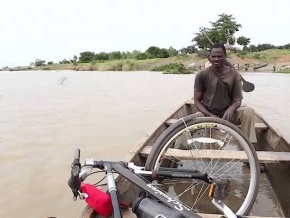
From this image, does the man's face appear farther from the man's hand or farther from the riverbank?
the riverbank

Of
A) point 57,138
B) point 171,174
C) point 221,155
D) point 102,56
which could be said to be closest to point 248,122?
point 221,155

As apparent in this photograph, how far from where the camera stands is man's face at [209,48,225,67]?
365 cm

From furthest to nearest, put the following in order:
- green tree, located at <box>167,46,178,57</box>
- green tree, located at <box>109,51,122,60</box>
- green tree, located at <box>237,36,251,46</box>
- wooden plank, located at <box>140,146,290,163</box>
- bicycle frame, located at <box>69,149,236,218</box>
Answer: green tree, located at <box>109,51,122,60</box> < green tree, located at <box>167,46,178,57</box> < green tree, located at <box>237,36,251,46</box> < wooden plank, located at <box>140,146,290,163</box> < bicycle frame, located at <box>69,149,236,218</box>

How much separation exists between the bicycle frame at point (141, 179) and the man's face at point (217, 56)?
77.8 inches

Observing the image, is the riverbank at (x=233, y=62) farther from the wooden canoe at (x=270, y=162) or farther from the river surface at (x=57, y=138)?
the wooden canoe at (x=270, y=162)

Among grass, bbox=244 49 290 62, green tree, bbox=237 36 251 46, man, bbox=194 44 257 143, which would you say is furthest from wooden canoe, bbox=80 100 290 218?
green tree, bbox=237 36 251 46

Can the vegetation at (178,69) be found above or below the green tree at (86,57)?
below

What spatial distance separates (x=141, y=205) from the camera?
166 centimetres

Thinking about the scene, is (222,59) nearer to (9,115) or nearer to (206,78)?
(206,78)

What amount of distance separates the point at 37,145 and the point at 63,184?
6.83 feet

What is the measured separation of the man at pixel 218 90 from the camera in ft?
12.3

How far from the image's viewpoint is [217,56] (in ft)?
12.0

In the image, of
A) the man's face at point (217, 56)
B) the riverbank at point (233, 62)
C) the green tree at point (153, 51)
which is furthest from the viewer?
the green tree at point (153, 51)

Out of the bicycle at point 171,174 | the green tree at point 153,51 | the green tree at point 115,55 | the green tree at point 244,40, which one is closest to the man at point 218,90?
the bicycle at point 171,174
